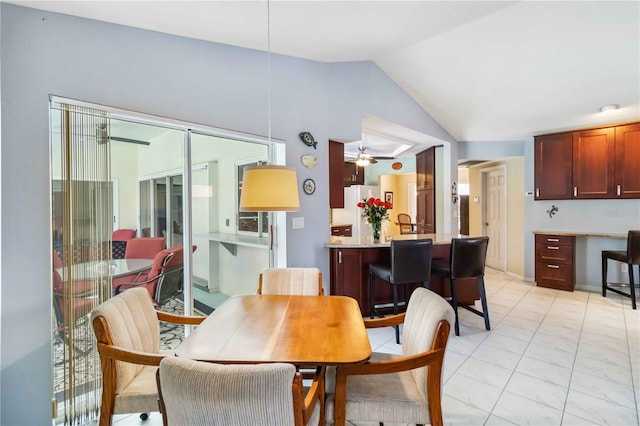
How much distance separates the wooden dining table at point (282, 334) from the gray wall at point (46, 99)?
110 cm

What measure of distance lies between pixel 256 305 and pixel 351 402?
819 mm

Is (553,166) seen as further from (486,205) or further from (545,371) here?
(545,371)

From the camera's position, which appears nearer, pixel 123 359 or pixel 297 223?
pixel 123 359

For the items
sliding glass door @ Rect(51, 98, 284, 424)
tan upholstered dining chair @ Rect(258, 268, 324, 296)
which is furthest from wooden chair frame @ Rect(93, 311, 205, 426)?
tan upholstered dining chair @ Rect(258, 268, 324, 296)

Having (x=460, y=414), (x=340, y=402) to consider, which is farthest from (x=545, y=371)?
(x=340, y=402)

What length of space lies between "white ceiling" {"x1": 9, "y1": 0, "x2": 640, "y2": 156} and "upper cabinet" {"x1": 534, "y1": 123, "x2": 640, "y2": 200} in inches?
9.6

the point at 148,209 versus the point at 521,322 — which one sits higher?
the point at 148,209

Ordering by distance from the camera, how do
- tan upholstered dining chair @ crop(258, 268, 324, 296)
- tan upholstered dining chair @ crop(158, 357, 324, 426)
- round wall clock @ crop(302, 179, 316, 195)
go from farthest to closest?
round wall clock @ crop(302, 179, 316, 195), tan upholstered dining chair @ crop(258, 268, 324, 296), tan upholstered dining chair @ crop(158, 357, 324, 426)

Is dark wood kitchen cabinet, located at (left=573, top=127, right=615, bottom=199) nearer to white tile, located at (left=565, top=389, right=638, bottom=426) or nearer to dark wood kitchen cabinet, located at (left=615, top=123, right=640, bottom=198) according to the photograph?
dark wood kitchen cabinet, located at (left=615, top=123, right=640, bottom=198)

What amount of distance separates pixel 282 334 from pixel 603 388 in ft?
8.21

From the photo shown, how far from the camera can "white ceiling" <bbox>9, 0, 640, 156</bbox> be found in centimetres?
226

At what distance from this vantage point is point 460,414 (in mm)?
2064

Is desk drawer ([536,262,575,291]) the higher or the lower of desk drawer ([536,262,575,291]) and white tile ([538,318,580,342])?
the higher

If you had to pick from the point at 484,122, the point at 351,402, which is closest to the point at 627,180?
the point at 484,122
